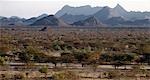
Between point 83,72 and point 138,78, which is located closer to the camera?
point 138,78

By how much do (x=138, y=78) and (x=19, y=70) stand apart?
9584 millimetres

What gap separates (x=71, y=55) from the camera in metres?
44.7

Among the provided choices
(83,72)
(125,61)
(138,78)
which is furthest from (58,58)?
(138,78)

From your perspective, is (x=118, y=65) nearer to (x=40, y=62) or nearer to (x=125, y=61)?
(x=125, y=61)

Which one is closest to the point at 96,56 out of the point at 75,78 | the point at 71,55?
the point at 71,55

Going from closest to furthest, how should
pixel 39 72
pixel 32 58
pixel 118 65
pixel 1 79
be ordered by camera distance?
pixel 1 79 < pixel 39 72 < pixel 118 65 < pixel 32 58

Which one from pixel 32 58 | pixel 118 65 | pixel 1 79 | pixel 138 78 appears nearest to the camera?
pixel 1 79

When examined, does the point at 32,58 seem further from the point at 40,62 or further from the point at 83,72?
the point at 83,72

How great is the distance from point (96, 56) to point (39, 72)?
1141cm

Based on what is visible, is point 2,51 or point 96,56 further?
point 2,51

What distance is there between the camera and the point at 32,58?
139 feet

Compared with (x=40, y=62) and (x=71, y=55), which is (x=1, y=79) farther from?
(x=71, y=55)

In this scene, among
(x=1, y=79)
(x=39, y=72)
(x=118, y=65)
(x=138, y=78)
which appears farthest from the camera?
(x=118, y=65)

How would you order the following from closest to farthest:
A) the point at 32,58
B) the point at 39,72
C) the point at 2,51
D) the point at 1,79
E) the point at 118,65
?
the point at 1,79 → the point at 39,72 → the point at 118,65 → the point at 32,58 → the point at 2,51
